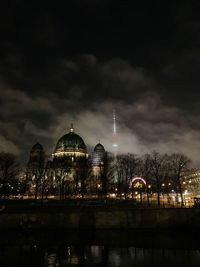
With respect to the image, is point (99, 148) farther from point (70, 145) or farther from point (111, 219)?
point (111, 219)

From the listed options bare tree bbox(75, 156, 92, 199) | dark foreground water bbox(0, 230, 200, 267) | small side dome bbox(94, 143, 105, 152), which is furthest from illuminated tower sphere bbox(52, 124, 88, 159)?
dark foreground water bbox(0, 230, 200, 267)

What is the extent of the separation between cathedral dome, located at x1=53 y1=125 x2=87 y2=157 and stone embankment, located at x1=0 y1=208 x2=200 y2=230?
12015 cm

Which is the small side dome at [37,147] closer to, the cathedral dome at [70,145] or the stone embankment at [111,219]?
the cathedral dome at [70,145]

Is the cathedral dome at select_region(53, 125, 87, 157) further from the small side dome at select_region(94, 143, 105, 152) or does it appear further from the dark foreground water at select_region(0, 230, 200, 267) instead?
the dark foreground water at select_region(0, 230, 200, 267)

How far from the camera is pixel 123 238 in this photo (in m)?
31.0

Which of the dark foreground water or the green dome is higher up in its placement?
the green dome

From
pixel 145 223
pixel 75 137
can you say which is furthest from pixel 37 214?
pixel 75 137

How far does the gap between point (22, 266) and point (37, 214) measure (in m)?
15.7

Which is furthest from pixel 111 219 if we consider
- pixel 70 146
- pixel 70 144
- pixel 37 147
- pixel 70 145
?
pixel 70 144

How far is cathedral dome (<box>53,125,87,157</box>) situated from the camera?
6289 inches

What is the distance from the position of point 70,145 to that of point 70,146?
909 millimetres

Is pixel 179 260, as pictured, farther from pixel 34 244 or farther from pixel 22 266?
pixel 34 244

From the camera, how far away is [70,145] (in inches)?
6407

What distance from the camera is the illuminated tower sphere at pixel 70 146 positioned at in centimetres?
15925
